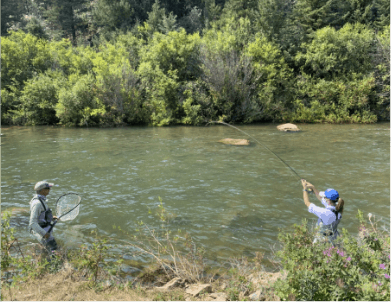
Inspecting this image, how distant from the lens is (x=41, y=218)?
21.3 feet

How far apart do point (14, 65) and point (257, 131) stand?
30590mm

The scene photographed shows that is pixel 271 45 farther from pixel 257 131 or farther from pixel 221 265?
pixel 221 265

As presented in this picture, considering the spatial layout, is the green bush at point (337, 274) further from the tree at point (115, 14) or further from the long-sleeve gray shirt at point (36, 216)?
the tree at point (115, 14)

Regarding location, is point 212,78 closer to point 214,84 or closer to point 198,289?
point 214,84

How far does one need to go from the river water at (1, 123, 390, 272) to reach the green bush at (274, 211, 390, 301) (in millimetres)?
3097

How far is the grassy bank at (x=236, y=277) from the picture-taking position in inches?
157

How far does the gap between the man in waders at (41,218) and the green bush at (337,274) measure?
4.76 meters

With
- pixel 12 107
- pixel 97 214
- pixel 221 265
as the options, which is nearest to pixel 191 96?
pixel 12 107

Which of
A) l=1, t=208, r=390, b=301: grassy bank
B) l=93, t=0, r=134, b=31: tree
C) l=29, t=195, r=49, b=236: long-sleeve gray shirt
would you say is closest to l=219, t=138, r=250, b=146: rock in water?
l=1, t=208, r=390, b=301: grassy bank

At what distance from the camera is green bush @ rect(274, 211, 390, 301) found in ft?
12.6

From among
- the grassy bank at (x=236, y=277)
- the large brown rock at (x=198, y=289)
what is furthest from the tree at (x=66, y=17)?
the large brown rock at (x=198, y=289)

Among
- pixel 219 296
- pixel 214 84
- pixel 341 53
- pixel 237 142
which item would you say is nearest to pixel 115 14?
pixel 214 84

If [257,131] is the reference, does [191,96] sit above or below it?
above

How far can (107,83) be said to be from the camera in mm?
31156
